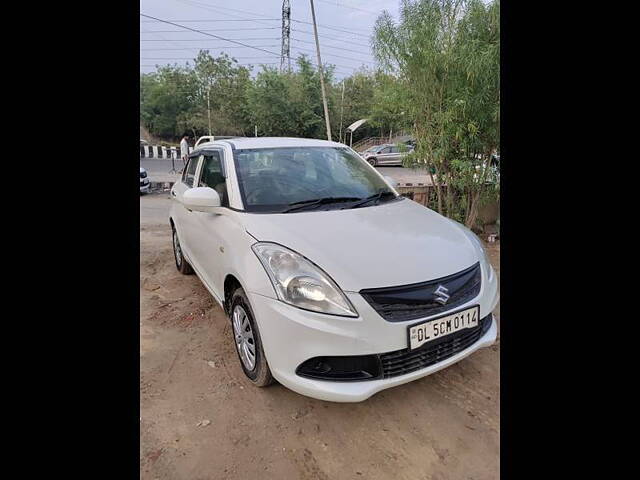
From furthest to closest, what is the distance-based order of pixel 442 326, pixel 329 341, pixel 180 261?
pixel 180 261
pixel 442 326
pixel 329 341

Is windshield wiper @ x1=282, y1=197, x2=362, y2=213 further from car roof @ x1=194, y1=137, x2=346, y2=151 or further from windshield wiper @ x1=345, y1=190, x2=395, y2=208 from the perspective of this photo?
car roof @ x1=194, y1=137, x2=346, y2=151

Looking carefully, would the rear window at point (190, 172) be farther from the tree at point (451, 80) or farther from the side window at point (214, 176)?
the tree at point (451, 80)

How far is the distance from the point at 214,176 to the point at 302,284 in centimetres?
151

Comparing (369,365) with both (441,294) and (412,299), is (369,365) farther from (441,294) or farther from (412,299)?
(441,294)

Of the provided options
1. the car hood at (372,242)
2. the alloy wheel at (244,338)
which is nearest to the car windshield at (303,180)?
the car hood at (372,242)

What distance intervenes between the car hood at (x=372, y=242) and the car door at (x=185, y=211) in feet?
4.16

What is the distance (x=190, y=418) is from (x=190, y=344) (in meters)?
0.76

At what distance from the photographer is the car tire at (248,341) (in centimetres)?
190

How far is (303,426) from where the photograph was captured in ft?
5.94

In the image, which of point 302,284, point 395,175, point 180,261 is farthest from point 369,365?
point 395,175

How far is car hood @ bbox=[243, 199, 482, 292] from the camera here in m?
1.70

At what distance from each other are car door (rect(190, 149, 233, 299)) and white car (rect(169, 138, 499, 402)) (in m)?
0.02

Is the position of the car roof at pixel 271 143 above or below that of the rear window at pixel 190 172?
above
